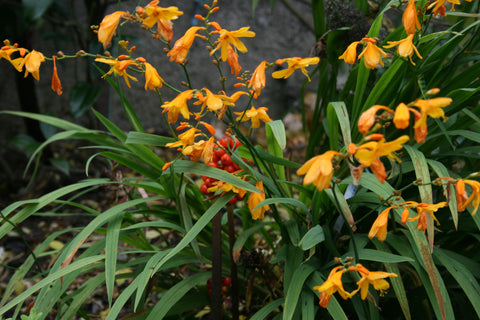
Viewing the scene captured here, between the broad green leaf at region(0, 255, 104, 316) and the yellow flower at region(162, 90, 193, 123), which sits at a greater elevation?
the yellow flower at region(162, 90, 193, 123)

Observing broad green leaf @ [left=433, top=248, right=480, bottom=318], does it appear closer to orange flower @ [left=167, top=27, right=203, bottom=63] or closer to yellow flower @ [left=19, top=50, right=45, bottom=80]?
orange flower @ [left=167, top=27, right=203, bottom=63]

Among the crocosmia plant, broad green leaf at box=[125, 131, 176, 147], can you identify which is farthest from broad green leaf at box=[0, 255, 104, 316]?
broad green leaf at box=[125, 131, 176, 147]

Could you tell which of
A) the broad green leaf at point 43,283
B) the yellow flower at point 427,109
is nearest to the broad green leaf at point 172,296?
the broad green leaf at point 43,283

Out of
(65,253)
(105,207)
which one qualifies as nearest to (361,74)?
(65,253)

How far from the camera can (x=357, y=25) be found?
4.53 ft

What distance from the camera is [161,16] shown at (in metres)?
0.82

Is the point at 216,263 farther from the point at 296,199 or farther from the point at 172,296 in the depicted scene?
the point at 296,199

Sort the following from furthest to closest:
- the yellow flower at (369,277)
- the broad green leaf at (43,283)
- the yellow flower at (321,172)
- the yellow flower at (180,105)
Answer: the broad green leaf at (43,283) < the yellow flower at (180,105) < the yellow flower at (369,277) < the yellow flower at (321,172)

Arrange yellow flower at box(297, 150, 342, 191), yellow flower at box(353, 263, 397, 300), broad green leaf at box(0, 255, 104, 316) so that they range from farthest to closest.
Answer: broad green leaf at box(0, 255, 104, 316), yellow flower at box(353, 263, 397, 300), yellow flower at box(297, 150, 342, 191)

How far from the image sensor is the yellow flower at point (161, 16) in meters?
0.81

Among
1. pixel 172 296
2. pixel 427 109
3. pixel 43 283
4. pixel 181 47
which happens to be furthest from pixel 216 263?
pixel 427 109

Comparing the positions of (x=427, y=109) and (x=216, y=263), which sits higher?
(x=427, y=109)

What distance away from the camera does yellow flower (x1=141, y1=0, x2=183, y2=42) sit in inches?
31.9

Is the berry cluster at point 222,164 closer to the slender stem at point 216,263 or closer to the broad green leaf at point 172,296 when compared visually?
the slender stem at point 216,263
